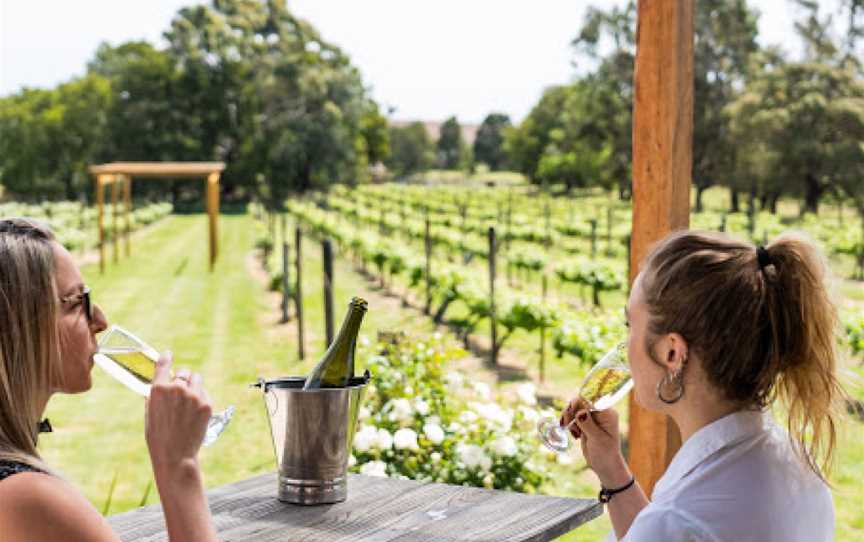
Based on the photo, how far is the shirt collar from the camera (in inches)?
49.9

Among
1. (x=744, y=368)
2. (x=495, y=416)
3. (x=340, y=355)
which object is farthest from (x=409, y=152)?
(x=744, y=368)

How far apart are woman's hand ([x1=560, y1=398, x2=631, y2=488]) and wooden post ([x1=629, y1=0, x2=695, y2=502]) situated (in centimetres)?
134

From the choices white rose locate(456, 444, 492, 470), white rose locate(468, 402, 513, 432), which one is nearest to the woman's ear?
white rose locate(456, 444, 492, 470)

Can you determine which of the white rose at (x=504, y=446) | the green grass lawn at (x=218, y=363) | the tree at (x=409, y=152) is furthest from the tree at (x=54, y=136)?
the white rose at (x=504, y=446)

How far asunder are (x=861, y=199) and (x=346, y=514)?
75.1ft

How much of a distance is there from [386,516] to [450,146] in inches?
1868

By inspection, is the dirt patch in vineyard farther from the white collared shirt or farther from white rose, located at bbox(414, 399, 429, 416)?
the white collared shirt

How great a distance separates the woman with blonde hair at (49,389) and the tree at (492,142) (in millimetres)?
49252

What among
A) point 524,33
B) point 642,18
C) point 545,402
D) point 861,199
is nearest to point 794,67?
point 861,199

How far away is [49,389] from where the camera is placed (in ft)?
4.54

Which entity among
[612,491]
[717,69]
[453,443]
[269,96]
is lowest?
[453,443]

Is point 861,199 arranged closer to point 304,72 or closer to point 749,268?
point 304,72

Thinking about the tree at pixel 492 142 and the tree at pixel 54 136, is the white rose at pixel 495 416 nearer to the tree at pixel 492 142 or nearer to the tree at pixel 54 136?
the tree at pixel 54 136

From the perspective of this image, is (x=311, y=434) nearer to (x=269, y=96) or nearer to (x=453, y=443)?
(x=453, y=443)
